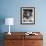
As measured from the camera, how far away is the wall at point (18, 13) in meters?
4.57

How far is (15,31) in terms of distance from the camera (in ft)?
15.1

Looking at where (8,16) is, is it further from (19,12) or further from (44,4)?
(44,4)

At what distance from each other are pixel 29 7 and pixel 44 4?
1.73 ft

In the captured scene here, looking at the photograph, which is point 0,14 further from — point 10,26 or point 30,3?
point 30,3

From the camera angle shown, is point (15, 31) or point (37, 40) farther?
point (15, 31)

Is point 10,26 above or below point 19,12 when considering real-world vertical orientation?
below

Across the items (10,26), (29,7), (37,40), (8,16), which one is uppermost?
(29,7)

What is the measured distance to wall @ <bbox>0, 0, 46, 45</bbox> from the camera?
15.0 ft

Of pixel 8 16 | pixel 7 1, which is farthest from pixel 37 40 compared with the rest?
pixel 7 1

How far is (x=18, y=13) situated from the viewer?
15.1ft

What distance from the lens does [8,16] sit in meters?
4.58

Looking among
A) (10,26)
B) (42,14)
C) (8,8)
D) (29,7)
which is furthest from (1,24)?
(42,14)

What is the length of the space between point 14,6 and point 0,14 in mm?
552

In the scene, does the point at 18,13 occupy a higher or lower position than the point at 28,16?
higher
